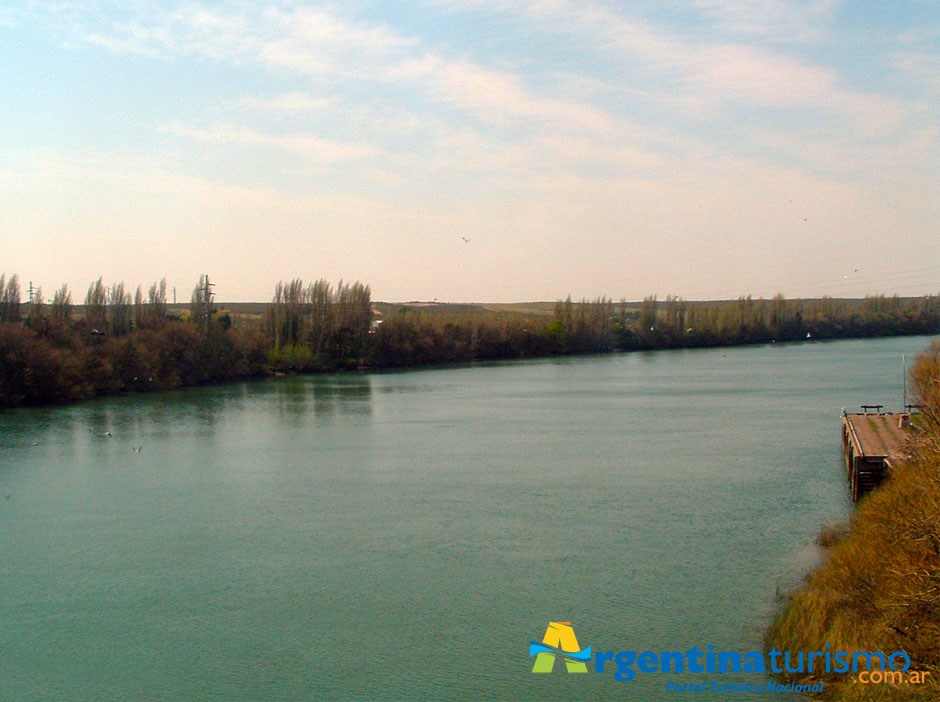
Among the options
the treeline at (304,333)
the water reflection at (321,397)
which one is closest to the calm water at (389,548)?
the water reflection at (321,397)

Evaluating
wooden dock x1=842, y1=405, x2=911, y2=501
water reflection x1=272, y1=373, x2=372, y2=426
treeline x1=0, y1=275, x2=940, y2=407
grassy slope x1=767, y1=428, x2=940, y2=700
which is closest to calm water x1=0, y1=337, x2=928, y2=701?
wooden dock x1=842, y1=405, x2=911, y2=501

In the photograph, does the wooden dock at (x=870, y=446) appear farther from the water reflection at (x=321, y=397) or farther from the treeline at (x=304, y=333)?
the treeline at (x=304, y=333)

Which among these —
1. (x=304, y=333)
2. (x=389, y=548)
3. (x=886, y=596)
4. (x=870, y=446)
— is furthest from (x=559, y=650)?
(x=304, y=333)

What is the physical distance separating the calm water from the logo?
0.53ft

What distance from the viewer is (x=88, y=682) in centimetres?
888

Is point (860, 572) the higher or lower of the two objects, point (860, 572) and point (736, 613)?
the higher

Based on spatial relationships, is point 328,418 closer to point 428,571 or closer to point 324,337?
point 428,571

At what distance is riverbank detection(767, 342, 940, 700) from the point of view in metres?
6.88

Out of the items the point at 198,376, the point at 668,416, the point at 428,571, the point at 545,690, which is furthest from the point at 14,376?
the point at 545,690

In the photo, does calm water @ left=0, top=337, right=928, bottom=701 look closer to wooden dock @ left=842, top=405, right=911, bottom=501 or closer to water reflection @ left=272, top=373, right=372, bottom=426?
wooden dock @ left=842, top=405, right=911, bottom=501

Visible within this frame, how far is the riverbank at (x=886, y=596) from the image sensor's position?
688cm

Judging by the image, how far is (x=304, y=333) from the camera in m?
56.9

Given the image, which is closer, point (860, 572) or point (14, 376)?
point (860, 572)

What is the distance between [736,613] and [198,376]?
38625mm
